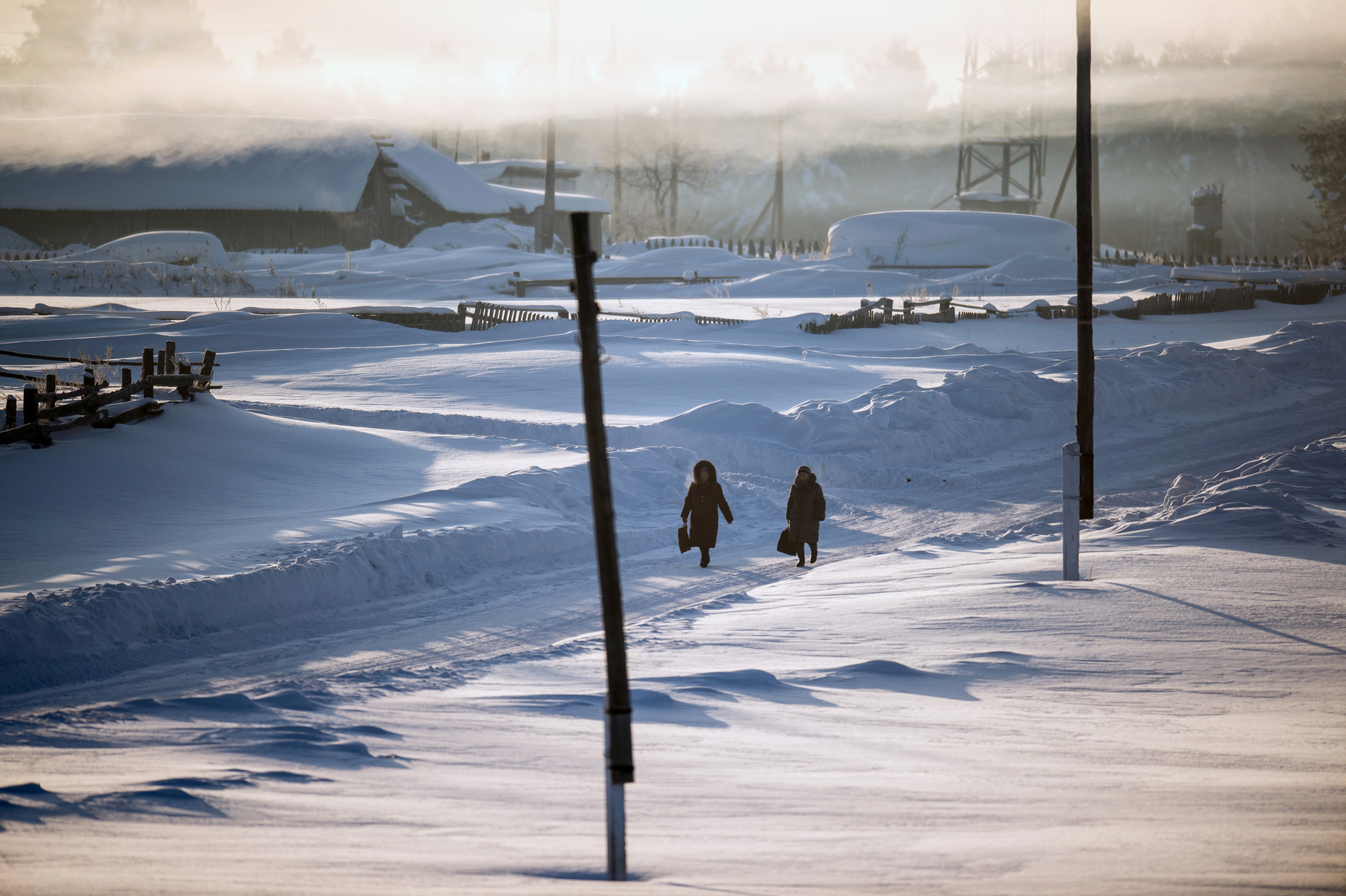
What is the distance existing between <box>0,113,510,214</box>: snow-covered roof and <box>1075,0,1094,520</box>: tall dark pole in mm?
41330

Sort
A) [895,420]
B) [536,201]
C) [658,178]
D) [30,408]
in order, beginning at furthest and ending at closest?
[658,178] < [536,201] < [895,420] < [30,408]

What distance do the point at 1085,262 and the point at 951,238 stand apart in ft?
120

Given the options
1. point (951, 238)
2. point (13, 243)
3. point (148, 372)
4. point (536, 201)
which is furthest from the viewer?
point (536, 201)

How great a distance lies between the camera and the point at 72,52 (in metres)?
84.6

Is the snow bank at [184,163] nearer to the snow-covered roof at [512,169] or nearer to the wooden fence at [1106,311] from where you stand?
the snow-covered roof at [512,169]

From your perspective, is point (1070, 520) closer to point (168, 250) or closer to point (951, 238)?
point (168, 250)

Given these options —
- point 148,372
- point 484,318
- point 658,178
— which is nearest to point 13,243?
point 484,318

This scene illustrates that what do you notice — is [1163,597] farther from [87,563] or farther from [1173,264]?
[1173,264]

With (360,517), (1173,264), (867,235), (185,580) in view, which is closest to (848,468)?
(360,517)

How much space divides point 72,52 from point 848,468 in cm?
9385

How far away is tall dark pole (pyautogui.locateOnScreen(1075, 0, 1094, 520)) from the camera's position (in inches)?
388

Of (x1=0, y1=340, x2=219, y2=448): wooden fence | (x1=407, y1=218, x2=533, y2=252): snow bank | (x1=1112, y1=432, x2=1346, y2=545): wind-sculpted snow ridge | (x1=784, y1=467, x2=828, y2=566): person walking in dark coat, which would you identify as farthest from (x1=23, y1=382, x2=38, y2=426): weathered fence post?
(x1=407, y1=218, x2=533, y2=252): snow bank

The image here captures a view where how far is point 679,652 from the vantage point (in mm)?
6660

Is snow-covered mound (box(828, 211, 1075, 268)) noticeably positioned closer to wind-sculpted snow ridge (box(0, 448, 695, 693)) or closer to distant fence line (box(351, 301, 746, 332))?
distant fence line (box(351, 301, 746, 332))
